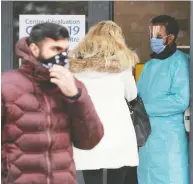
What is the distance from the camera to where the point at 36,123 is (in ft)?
Answer: 10.8

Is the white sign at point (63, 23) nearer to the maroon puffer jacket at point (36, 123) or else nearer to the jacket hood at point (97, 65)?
the jacket hood at point (97, 65)

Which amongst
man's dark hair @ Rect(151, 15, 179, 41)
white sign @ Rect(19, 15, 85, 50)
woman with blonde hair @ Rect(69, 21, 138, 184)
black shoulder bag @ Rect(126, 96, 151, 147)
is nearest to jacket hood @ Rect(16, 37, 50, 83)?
woman with blonde hair @ Rect(69, 21, 138, 184)

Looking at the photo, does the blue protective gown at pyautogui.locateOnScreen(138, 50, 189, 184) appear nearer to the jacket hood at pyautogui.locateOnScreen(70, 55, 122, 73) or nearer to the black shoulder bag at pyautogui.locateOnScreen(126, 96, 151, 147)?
the black shoulder bag at pyautogui.locateOnScreen(126, 96, 151, 147)

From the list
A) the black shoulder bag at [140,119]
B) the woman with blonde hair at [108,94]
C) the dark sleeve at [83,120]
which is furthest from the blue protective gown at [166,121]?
the dark sleeve at [83,120]

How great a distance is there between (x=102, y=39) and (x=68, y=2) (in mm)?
1187

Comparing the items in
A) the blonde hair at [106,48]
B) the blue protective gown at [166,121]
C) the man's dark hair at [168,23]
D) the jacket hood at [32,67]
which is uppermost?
the man's dark hair at [168,23]

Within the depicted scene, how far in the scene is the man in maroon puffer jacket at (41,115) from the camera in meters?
3.29

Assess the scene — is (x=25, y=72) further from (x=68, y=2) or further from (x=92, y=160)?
(x=68, y=2)

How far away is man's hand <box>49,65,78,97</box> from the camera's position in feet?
10.8

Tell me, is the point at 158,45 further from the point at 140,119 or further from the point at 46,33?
A: the point at 46,33

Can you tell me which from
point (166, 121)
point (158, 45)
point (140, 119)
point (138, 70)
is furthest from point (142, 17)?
point (140, 119)

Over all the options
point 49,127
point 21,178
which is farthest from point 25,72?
point 21,178

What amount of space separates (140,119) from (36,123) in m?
1.42

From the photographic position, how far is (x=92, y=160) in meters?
4.30
